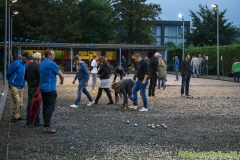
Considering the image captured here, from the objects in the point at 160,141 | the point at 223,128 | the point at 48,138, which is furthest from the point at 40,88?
the point at 223,128

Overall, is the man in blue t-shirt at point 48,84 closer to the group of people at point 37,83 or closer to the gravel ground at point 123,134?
the group of people at point 37,83

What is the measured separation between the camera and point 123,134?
31.8 feet

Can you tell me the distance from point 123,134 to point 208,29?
56.7m

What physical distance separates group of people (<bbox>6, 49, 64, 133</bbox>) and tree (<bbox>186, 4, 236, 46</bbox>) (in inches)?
2088

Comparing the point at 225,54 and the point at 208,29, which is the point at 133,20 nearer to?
the point at 208,29

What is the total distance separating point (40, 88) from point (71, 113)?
11.7 feet

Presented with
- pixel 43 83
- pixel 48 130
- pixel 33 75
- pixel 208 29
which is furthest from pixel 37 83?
pixel 208 29

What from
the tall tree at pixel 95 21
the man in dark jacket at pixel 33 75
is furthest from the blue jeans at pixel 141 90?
the tall tree at pixel 95 21

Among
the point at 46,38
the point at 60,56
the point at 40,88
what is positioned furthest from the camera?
the point at 46,38

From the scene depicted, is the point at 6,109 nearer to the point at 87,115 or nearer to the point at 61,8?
the point at 87,115

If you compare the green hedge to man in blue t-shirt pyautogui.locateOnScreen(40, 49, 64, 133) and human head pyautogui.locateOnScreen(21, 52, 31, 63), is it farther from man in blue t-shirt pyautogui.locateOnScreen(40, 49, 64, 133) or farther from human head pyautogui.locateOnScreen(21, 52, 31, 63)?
man in blue t-shirt pyautogui.locateOnScreen(40, 49, 64, 133)

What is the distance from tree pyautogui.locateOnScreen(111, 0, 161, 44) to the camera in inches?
2803

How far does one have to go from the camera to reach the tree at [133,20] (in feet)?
234

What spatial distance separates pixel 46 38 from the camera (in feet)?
224
